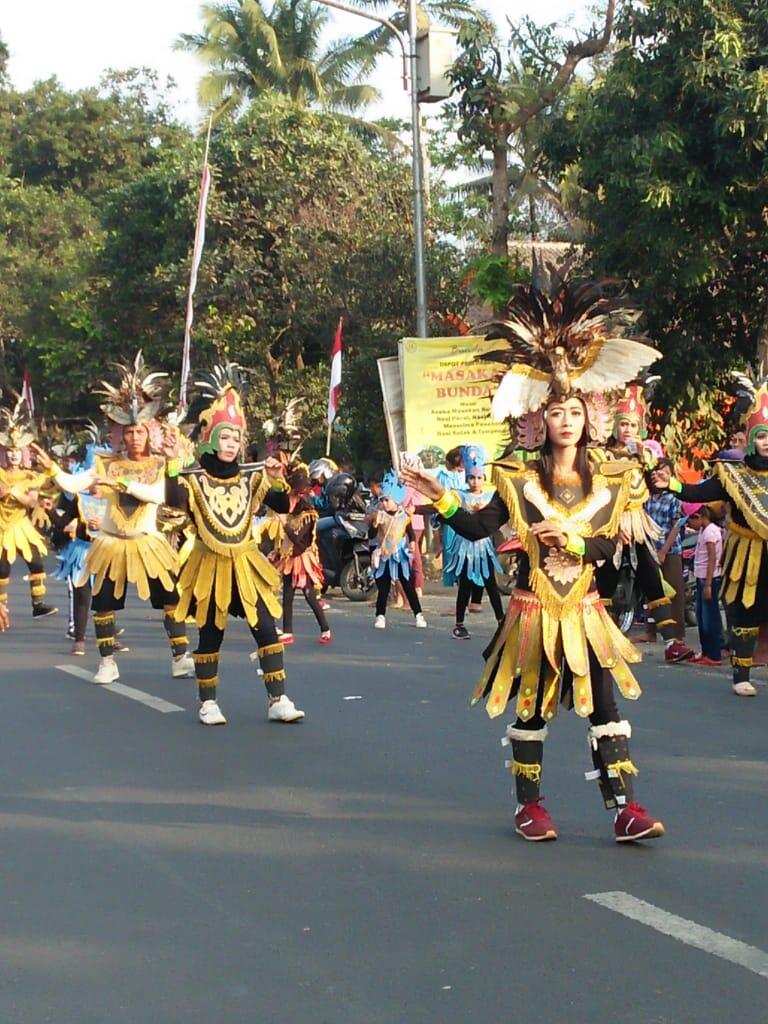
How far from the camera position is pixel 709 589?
39.5 ft

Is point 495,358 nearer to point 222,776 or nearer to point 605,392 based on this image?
point 605,392

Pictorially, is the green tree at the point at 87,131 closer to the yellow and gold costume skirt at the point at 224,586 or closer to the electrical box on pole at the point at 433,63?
the electrical box on pole at the point at 433,63

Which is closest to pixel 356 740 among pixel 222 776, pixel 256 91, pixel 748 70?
pixel 222 776

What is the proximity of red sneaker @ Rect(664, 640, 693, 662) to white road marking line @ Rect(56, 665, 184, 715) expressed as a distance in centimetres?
419

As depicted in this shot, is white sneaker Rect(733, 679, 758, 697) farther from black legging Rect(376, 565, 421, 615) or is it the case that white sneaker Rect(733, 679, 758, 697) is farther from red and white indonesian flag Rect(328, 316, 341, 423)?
red and white indonesian flag Rect(328, 316, 341, 423)

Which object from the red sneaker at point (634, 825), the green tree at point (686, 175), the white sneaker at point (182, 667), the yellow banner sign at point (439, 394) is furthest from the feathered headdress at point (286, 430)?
the yellow banner sign at point (439, 394)

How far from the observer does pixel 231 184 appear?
2917 centimetres

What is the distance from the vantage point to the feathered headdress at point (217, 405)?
9297 mm

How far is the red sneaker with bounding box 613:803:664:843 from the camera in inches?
240

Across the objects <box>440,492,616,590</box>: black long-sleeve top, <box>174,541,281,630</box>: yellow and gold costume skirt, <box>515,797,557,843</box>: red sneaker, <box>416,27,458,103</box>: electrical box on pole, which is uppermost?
<box>416,27,458,103</box>: electrical box on pole

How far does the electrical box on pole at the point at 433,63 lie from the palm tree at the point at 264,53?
1916cm

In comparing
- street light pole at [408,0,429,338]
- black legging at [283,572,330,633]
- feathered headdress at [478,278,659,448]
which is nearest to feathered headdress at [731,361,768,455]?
feathered headdress at [478,278,659,448]

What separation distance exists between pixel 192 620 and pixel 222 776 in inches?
80.8

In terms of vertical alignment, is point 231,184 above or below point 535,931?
above
